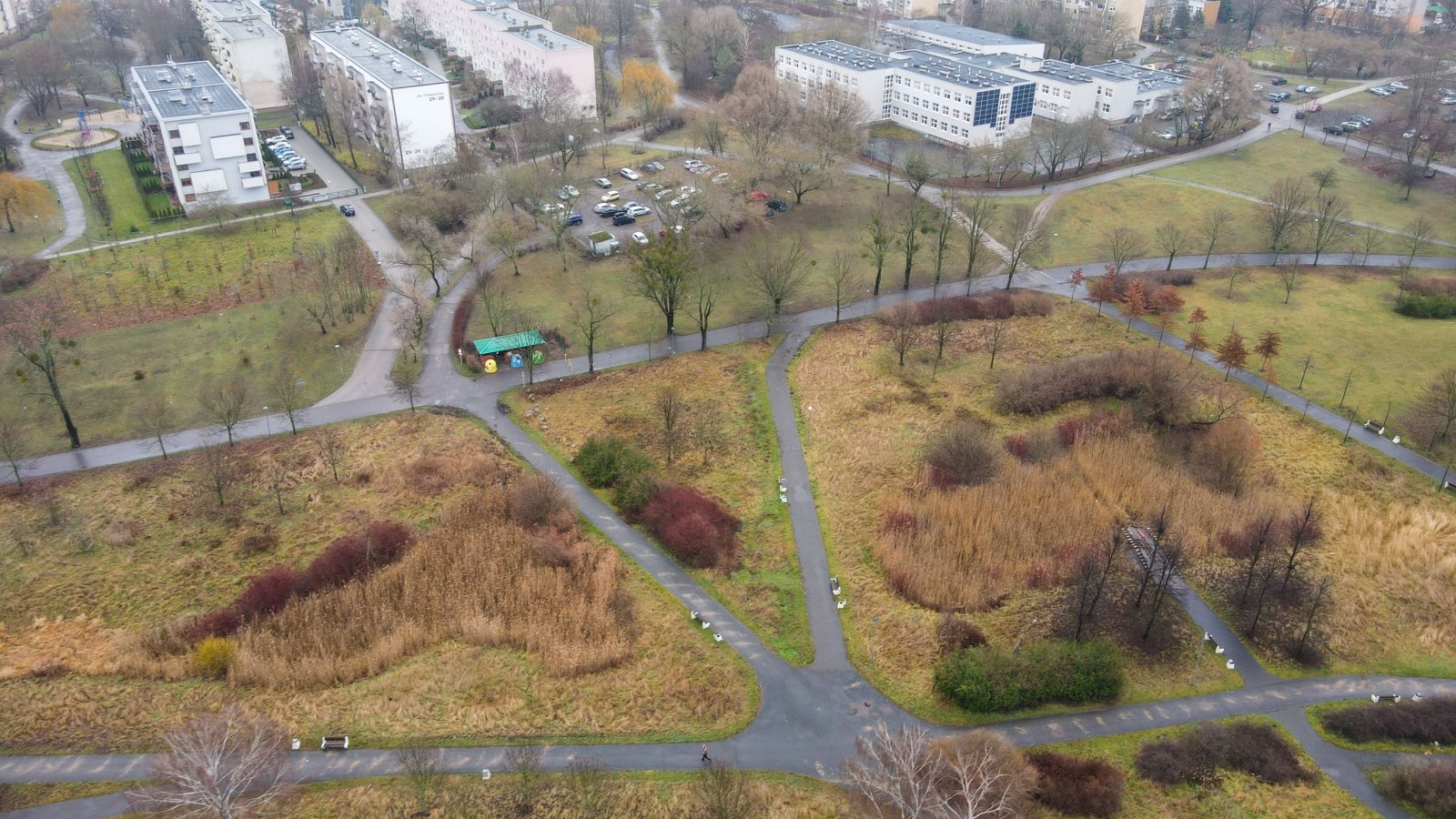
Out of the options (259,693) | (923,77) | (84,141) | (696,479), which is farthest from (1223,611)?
(84,141)

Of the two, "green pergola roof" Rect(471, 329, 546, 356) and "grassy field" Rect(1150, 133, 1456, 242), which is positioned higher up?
"grassy field" Rect(1150, 133, 1456, 242)

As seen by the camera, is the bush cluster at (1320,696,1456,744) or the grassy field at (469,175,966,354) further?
the grassy field at (469,175,966,354)

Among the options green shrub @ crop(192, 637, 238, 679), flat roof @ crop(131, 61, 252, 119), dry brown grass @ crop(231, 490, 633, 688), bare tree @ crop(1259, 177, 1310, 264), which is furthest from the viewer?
flat roof @ crop(131, 61, 252, 119)

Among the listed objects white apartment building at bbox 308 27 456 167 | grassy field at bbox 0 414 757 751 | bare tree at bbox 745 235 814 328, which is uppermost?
white apartment building at bbox 308 27 456 167

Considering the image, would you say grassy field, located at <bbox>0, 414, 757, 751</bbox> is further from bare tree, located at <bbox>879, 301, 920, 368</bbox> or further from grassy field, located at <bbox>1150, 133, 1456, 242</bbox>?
grassy field, located at <bbox>1150, 133, 1456, 242</bbox>

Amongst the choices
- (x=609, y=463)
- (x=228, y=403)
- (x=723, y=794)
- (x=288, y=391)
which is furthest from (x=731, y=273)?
(x=723, y=794)

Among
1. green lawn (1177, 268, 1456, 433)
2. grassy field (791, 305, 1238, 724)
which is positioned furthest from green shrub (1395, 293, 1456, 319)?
grassy field (791, 305, 1238, 724)

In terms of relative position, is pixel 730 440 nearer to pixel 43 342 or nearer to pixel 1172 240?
pixel 43 342

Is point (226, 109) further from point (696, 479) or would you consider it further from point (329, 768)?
point (329, 768)
